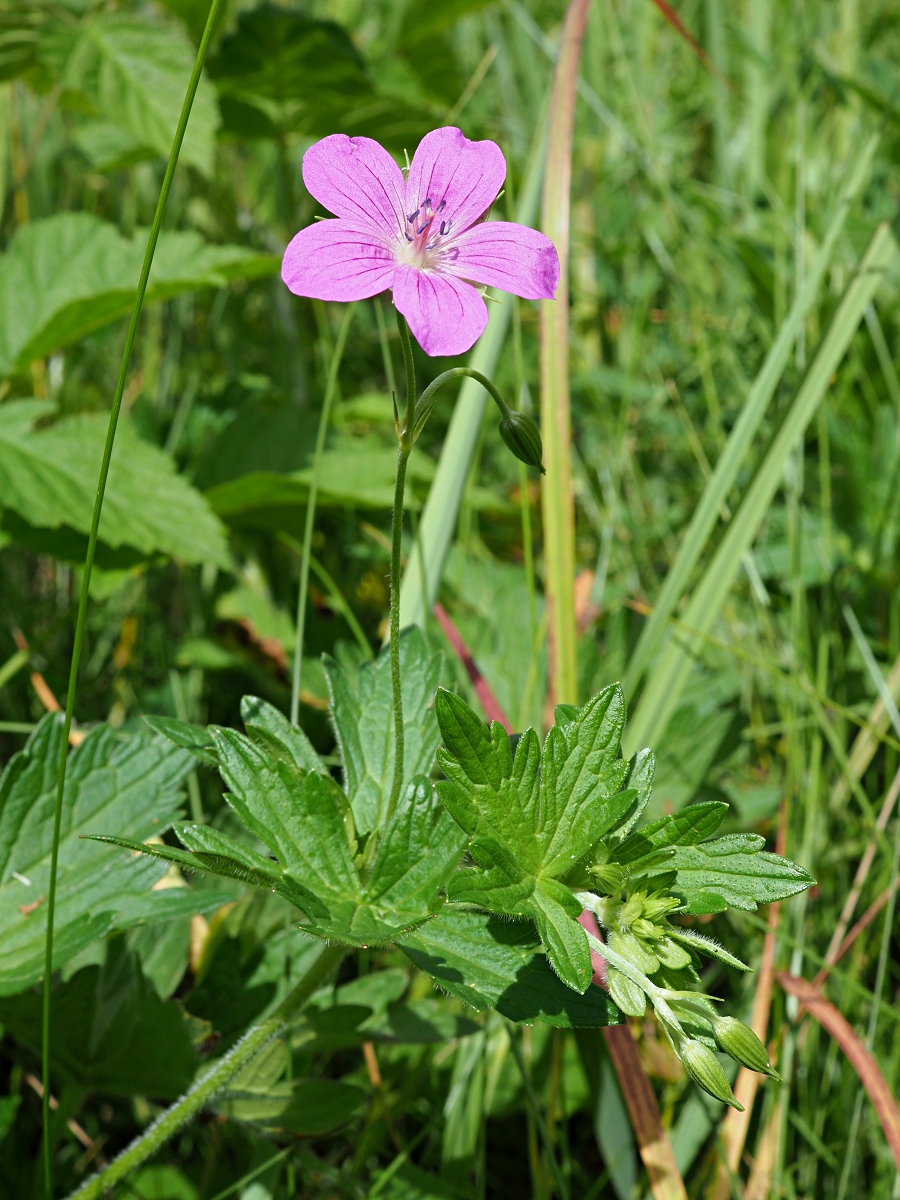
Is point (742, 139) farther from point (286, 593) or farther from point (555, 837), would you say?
point (555, 837)

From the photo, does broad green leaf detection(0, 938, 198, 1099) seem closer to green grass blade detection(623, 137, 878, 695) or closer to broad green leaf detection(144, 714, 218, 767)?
broad green leaf detection(144, 714, 218, 767)

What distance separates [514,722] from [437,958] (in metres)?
0.89

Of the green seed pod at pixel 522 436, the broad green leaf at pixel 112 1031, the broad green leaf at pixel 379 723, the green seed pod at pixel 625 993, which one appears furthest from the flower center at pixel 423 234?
the broad green leaf at pixel 112 1031

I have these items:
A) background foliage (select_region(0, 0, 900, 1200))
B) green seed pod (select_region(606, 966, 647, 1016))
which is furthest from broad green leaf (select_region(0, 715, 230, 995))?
green seed pod (select_region(606, 966, 647, 1016))

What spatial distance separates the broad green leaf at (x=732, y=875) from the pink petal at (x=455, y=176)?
2.23 ft

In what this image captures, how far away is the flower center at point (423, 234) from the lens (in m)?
1.00

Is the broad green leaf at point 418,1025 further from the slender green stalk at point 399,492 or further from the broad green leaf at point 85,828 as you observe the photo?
the slender green stalk at point 399,492

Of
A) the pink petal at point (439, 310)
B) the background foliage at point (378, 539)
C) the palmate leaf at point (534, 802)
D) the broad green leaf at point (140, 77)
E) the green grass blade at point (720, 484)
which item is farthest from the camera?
the broad green leaf at point (140, 77)

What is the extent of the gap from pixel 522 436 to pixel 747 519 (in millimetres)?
861

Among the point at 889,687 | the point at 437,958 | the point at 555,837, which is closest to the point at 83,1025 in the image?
the point at 437,958

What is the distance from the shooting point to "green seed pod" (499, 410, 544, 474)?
3.34 feet

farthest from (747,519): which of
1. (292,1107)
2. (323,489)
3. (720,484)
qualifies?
(292,1107)

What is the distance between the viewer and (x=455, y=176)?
1.09m

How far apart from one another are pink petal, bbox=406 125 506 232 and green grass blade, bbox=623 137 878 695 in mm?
767
